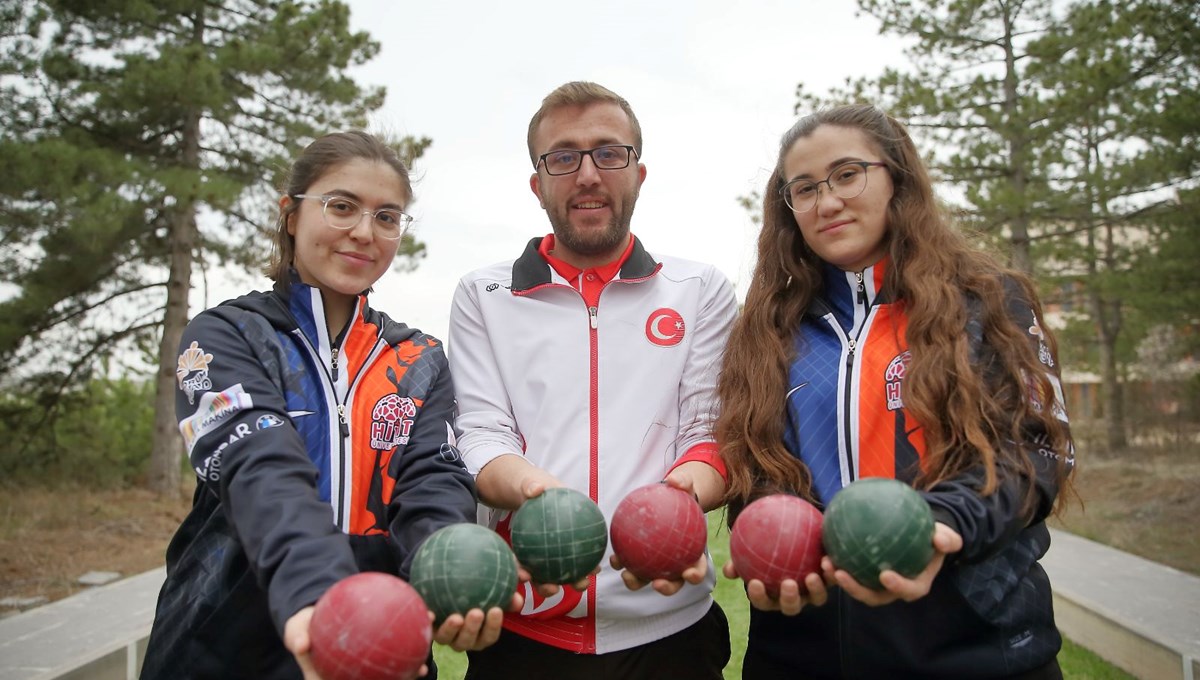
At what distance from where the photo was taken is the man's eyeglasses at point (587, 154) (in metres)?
3.54

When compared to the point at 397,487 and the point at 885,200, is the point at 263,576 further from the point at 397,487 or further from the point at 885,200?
the point at 885,200

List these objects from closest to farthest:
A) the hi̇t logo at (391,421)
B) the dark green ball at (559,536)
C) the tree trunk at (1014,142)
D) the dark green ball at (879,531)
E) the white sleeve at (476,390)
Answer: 1. the dark green ball at (879,531)
2. the dark green ball at (559,536)
3. the hi̇t logo at (391,421)
4. the white sleeve at (476,390)
5. the tree trunk at (1014,142)

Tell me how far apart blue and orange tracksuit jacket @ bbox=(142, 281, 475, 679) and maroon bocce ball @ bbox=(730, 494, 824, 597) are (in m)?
1.02

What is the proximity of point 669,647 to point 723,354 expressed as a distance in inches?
46.1

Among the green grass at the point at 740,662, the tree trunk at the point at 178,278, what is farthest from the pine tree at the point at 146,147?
the green grass at the point at 740,662

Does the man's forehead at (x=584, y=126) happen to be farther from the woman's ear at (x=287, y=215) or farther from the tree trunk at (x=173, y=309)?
the tree trunk at (x=173, y=309)

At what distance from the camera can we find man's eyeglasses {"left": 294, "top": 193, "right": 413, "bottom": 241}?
3.28m

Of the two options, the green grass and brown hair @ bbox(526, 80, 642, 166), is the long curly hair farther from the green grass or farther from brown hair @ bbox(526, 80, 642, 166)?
the green grass

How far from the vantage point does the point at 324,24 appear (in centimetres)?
1425

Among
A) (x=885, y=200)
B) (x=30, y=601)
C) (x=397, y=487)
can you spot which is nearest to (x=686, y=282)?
(x=885, y=200)

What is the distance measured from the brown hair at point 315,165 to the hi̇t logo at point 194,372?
1.59 ft

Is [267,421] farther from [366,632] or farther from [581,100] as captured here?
[581,100]

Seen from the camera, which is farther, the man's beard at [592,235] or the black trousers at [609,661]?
the man's beard at [592,235]

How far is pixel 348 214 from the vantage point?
10.9 ft
